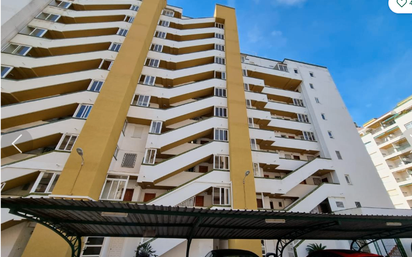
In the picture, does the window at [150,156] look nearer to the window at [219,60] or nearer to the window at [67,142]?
the window at [67,142]

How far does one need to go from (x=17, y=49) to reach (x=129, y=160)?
15.4 metres

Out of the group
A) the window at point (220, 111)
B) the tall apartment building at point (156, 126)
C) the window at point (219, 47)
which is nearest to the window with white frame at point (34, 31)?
the tall apartment building at point (156, 126)

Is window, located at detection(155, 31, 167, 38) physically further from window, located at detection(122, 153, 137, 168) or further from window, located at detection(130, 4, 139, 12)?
window, located at detection(122, 153, 137, 168)

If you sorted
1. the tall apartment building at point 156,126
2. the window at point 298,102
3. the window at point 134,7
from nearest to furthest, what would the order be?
the tall apartment building at point 156,126 < the window at point 134,7 < the window at point 298,102

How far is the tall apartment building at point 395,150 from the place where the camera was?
36812 mm

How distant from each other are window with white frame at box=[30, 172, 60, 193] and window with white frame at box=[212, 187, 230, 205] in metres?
11.8

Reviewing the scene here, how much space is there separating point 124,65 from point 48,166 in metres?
11.1

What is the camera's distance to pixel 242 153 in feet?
56.9

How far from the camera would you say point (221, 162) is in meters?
17.3

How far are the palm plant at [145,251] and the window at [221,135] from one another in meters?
10.6

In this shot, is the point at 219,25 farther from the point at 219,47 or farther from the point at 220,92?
the point at 220,92

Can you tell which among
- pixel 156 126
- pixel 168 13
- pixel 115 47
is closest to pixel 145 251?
pixel 156 126

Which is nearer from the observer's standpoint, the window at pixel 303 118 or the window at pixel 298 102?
the window at pixel 303 118

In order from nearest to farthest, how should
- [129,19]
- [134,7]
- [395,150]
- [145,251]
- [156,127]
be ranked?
[145,251], [156,127], [129,19], [134,7], [395,150]
